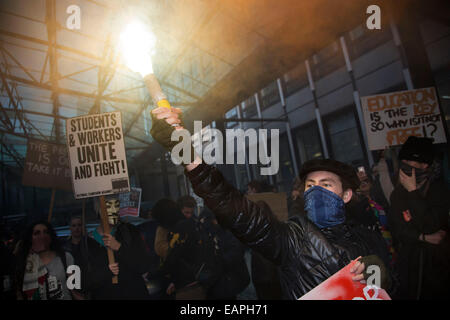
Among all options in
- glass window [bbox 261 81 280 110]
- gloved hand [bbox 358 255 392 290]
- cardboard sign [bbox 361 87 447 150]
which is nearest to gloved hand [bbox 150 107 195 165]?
gloved hand [bbox 358 255 392 290]

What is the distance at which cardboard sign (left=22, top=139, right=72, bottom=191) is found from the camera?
3.45 metres

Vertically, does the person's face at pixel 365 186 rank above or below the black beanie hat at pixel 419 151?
below

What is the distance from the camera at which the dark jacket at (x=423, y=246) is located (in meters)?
2.10

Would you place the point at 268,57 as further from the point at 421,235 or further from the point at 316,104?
the point at 316,104

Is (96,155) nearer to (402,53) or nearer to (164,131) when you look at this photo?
(164,131)

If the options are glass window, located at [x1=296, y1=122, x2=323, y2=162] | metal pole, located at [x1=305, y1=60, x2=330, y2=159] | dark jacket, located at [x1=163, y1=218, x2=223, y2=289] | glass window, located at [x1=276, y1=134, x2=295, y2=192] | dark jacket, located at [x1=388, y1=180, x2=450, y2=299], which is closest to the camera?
dark jacket, located at [x1=388, y1=180, x2=450, y2=299]

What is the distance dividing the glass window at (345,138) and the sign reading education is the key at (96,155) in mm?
7391

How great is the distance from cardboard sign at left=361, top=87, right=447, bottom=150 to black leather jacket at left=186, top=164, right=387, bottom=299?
2.25 metres

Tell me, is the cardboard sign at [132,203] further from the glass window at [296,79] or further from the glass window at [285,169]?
the glass window at [296,79]

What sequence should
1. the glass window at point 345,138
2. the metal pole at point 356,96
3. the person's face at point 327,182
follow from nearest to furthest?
1. the person's face at point 327,182
2. the metal pole at point 356,96
3. the glass window at point 345,138

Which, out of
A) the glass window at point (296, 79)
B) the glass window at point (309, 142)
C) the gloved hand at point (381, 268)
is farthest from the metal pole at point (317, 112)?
the gloved hand at point (381, 268)

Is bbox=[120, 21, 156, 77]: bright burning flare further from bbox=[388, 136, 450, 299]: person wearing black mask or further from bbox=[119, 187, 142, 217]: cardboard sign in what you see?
bbox=[119, 187, 142, 217]: cardboard sign

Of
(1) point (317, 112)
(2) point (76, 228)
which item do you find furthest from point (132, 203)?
(1) point (317, 112)

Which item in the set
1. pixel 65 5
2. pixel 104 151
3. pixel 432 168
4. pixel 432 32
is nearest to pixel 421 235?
pixel 432 168
